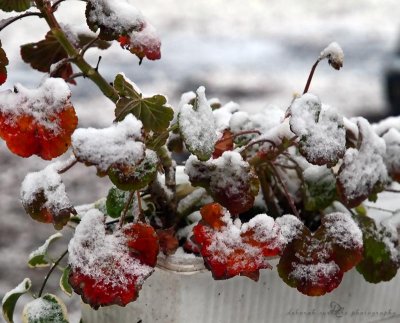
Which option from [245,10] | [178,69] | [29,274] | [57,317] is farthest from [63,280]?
[245,10]

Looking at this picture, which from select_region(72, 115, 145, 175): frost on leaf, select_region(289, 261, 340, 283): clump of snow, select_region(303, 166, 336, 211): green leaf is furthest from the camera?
select_region(303, 166, 336, 211): green leaf

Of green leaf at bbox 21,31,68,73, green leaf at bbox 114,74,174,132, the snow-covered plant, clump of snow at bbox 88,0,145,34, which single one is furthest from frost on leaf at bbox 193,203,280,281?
green leaf at bbox 21,31,68,73

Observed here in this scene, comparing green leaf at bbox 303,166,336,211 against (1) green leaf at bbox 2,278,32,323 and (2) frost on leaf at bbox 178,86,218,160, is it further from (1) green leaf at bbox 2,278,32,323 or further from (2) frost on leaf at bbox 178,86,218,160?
(1) green leaf at bbox 2,278,32,323

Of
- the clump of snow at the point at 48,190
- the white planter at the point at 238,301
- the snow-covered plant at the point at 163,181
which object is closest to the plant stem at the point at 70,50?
the snow-covered plant at the point at 163,181

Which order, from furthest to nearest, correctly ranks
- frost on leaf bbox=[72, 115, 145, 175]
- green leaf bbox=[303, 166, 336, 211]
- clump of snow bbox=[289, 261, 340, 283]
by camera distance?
1. green leaf bbox=[303, 166, 336, 211]
2. clump of snow bbox=[289, 261, 340, 283]
3. frost on leaf bbox=[72, 115, 145, 175]

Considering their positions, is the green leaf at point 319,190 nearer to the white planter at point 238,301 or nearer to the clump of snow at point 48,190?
the white planter at point 238,301
